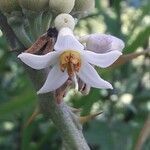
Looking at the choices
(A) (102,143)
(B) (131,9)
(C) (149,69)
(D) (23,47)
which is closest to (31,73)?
(D) (23,47)

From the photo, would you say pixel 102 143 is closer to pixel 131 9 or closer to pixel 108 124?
pixel 108 124

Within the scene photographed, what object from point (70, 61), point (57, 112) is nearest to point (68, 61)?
point (70, 61)

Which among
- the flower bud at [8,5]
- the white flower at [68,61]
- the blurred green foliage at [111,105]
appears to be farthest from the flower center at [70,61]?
the blurred green foliage at [111,105]

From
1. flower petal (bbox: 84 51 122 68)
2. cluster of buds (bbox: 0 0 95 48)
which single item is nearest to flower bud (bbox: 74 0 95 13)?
cluster of buds (bbox: 0 0 95 48)

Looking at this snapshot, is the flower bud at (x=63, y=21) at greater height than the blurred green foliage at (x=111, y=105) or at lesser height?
greater

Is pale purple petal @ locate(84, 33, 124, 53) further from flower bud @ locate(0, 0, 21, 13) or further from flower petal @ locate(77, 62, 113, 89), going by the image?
flower bud @ locate(0, 0, 21, 13)

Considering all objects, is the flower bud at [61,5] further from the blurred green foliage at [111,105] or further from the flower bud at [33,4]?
the blurred green foliage at [111,105]

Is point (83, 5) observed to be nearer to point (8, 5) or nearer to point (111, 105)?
point (8, 5)
